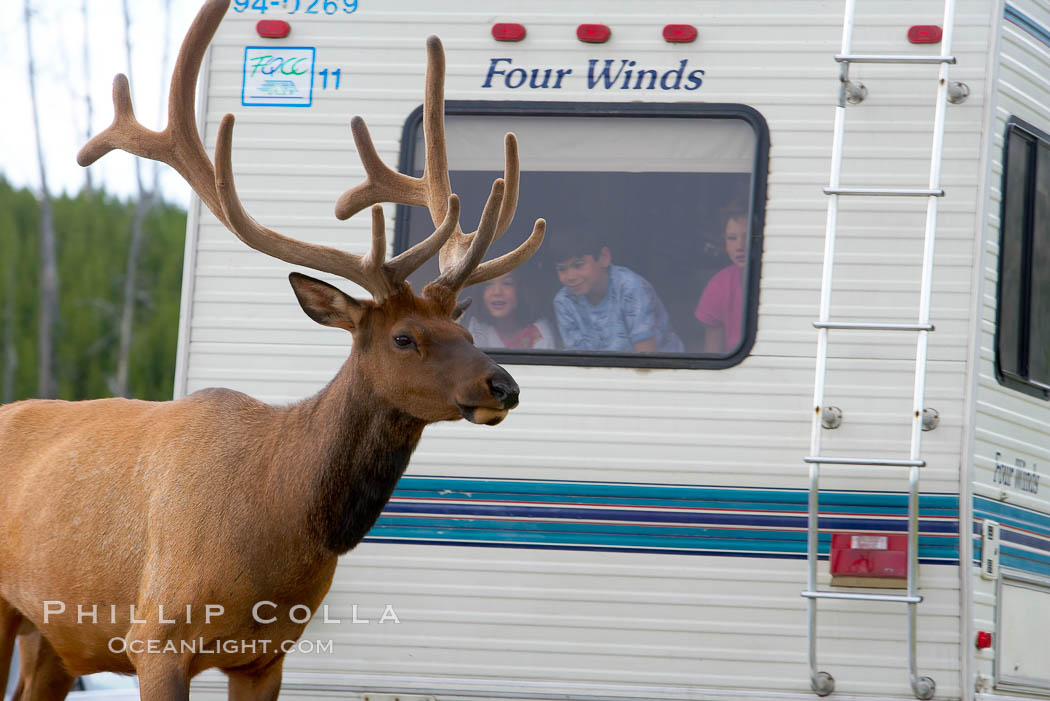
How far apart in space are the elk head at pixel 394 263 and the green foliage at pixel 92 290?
1891 centimetres

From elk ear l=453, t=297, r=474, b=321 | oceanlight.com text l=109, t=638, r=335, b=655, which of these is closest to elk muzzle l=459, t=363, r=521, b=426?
elk ear l=453, t=297, r=474, b=321

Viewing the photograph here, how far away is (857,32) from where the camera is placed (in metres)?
5.55

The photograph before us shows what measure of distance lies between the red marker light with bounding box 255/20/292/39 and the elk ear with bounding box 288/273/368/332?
1.86 metres

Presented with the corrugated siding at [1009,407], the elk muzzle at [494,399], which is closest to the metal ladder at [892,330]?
the corrugated siding at [1009,407]

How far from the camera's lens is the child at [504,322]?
566cm

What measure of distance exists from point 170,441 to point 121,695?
235cm

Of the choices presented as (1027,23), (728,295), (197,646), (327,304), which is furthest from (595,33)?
(197,646)

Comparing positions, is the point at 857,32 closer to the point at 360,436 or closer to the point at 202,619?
the point at 360,436

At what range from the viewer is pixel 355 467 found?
442cm

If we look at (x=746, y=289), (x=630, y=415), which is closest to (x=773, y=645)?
(x=630, y=415)

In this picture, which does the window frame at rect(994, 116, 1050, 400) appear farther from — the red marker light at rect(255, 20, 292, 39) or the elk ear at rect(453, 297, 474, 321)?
the red marker light at rect(255, 20, 292, 39)

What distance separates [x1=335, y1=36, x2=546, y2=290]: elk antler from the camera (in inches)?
181

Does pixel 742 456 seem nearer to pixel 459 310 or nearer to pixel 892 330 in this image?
pixel 892 330

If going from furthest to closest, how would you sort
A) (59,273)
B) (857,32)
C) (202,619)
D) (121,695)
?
(59,273) → (121,695) → (857,32) → (202,619)
